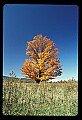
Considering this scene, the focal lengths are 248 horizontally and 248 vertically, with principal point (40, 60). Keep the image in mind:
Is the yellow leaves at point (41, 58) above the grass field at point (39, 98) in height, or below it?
above

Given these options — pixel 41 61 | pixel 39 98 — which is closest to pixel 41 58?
pixel 41 61

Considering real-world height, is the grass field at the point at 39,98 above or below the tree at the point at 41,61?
below

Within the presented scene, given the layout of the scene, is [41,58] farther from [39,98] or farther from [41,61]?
[39,98]

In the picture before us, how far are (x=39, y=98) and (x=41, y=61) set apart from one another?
14.1 inches

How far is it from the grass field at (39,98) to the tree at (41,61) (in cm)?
9

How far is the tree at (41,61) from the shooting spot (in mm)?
2277

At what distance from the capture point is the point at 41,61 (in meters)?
2.30

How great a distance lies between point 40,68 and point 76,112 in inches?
20.5

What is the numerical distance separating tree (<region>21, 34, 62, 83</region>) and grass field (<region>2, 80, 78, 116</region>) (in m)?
0.09

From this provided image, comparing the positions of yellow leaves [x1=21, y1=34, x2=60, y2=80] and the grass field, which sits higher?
yellow leaves [x1=21, y1=34, x2=60, y2=80]

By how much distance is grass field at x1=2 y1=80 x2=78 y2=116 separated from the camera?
2.31 m

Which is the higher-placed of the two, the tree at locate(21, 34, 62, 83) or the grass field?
the tree at locate(21, 34, 62, 83)

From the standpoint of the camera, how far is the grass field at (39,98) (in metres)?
2.31
